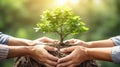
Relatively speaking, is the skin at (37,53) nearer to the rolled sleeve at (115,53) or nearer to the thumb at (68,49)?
the thumb at (68,49)

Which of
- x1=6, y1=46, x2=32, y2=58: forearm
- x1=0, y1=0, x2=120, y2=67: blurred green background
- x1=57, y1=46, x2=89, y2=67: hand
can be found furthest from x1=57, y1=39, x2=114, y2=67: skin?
x1=0, y1=0, x2=120, y2=67: blurred green background

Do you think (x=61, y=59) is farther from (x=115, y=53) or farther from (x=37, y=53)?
(x=115, y=53)

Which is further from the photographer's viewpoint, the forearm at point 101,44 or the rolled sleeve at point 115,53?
the forearm at point 101,44

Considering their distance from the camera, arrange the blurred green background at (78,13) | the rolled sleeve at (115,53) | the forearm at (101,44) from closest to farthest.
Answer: the rolled sleeve at (115,53) < the forearm at (101,44) < the blurred green background at (78,13)

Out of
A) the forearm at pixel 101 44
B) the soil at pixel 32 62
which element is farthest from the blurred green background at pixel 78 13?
the soil at pixel 32 62

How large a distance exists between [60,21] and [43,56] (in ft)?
0.55

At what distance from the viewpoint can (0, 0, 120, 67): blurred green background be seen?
280 centimetres

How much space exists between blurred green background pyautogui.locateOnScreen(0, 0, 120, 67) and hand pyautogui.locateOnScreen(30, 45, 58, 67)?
4.67 feet

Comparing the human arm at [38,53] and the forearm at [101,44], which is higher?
the forearm at [101,44]

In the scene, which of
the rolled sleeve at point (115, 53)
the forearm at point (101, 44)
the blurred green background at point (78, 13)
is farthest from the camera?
the blurred green background at point (78, 13)

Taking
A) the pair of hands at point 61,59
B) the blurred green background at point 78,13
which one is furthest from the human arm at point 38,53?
the blurred green background at point 78,13

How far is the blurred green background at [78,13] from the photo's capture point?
9.17ft

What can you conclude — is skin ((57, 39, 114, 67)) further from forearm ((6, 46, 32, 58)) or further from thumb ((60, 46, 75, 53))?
forearm ((6, 46, 32, 58))

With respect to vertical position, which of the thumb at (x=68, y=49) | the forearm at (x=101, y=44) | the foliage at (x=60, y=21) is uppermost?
the foliage at (x=60, y=21)
